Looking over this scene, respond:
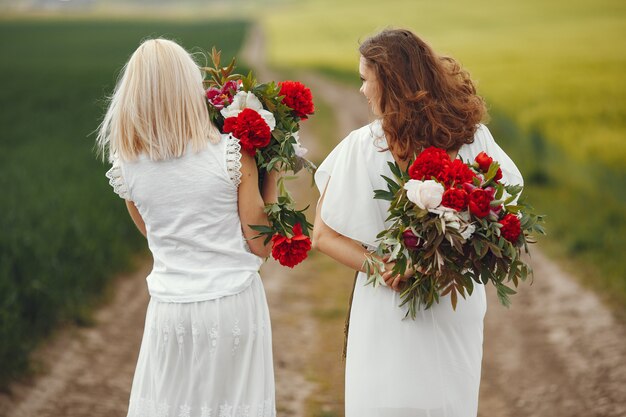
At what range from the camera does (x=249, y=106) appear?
3.47m

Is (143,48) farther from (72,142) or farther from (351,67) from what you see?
(351,67)

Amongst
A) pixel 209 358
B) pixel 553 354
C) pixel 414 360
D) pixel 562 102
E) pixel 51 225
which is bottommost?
pixel 562 102

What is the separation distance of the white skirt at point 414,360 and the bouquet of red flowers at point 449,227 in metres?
0.11

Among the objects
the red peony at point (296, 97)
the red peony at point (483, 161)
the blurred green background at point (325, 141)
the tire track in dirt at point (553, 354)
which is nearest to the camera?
the red peony at point (483, 161)

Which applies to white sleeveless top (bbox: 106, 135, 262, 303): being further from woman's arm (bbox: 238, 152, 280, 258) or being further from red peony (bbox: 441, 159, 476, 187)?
red peony (bbox: 441, 159, 476, 187)

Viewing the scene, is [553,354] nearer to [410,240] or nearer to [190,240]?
[410,240]

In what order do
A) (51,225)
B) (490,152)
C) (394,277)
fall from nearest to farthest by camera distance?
(394,277) < (490,152) < (51,225)

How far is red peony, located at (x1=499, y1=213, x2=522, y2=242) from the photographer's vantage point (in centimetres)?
286

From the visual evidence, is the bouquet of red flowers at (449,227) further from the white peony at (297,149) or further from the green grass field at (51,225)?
the green grass field at (51,225)

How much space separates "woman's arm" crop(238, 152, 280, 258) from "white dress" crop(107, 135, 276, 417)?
0.03 metres

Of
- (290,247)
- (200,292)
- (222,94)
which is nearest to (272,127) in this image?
(222,94)

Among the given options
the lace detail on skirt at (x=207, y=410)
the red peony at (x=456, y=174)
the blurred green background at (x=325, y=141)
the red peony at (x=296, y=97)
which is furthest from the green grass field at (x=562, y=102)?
the lace detail on skirt at (x=207, y=410)

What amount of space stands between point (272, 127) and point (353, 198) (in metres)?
0.55

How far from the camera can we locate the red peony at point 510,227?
2.86m
